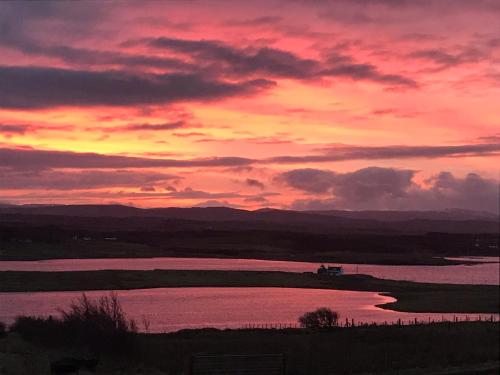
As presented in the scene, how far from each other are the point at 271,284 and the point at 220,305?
1011 inches

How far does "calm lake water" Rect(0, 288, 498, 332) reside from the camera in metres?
52.6

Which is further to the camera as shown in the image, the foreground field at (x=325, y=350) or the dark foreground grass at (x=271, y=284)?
the dark foreground grass at (x=271, y=284)

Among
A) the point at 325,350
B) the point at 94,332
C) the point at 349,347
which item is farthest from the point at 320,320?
the point at 94,332

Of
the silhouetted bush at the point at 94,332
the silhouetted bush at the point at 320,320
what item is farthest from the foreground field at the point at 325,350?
the silhouetted bush at the point at 320,320

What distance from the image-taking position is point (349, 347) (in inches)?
1454

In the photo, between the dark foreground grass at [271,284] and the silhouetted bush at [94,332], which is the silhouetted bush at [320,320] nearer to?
the silhouetted bush at [94,332]

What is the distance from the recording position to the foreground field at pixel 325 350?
985 inches

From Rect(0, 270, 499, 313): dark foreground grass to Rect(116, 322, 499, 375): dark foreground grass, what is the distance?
73.9 ft

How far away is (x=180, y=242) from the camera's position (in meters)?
178

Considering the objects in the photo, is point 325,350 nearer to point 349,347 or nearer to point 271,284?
point 349,347

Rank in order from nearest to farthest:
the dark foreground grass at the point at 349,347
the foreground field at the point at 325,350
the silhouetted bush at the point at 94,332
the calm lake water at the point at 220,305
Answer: the foreground field at the point at 325,350 < the silhouetted bush at the point at 94,332 < the dark foreground grass at the point at 349,347 < the calm lake water at the point at 220,305

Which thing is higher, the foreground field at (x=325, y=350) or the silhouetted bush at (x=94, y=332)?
the silhouetted bush at (x=94, y=332)

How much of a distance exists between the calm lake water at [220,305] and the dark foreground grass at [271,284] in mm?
3332

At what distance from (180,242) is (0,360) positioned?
15514 centimetres
